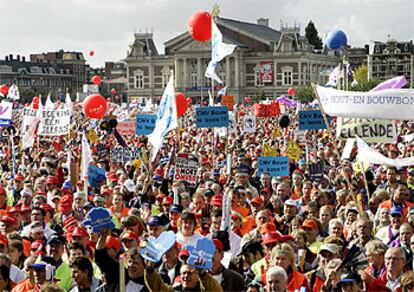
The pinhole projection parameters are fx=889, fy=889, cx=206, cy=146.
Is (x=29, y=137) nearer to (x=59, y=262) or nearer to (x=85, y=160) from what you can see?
(x=85, y=160)

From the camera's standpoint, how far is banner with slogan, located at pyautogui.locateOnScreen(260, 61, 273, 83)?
91375 millimetres

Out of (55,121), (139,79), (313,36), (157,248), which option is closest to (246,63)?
(139,79)

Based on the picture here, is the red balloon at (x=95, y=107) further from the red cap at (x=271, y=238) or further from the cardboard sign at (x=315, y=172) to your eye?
the red cap at (x=271, y=238)

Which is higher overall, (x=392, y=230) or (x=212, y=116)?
(x=212, y=116)

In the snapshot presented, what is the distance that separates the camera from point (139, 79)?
3858 inches

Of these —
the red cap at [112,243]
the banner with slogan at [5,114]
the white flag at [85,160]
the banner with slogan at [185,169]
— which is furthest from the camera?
the banner with slogan at [5,114]

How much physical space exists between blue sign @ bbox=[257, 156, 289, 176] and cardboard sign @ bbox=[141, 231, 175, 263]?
624 centimetres

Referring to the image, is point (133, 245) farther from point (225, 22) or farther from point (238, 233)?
point (225, 22)

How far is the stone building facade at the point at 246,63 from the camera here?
9131 cm

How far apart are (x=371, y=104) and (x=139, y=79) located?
296 feet

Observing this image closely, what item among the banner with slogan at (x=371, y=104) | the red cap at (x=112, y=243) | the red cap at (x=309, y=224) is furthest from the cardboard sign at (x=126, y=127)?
the red cap at (x=112, y=243)

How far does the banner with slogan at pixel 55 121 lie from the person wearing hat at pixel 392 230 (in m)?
9.17

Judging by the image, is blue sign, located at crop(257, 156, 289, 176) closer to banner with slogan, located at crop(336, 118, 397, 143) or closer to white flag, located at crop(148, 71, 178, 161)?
banner with slogan, located at crop(336, 118, 397, 143)

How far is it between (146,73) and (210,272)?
3605 inches
